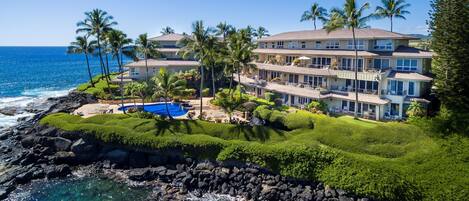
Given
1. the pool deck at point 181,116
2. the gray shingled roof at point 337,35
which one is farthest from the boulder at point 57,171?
the gray shingled roof at point 337,35

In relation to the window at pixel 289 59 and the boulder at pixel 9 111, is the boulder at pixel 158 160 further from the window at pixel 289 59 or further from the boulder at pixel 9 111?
the boulder at pixel 9 111

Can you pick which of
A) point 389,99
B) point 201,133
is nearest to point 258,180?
point 201,133

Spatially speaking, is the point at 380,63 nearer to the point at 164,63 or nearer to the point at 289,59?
the point at 289,59

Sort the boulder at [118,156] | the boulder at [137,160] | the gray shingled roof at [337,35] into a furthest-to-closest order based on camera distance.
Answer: the gray shingled roof at [337,35] < the boulder at [118,156] < the boulder at [137,160]

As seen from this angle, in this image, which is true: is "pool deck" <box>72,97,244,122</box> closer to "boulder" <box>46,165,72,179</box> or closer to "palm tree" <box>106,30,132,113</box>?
"palm tree" <box>106,30,132,113</box>

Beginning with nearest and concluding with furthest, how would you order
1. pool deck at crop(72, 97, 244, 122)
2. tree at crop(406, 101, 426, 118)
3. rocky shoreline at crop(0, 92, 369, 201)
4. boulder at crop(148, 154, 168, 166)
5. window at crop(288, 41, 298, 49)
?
1. rocky shoreline at crop(0, 92, 369, 201)
2. boulder at crop(148, 154, 168, 166)
3. tree at crop(406, 101, 426, 118)
4. pool deck at crop(72, 97, 244, 122)
5. window at crop(288, 41, 298, 49)

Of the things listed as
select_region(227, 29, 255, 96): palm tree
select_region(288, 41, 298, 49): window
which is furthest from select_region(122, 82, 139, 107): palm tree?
select_region(288, 41, 298, 49): window
